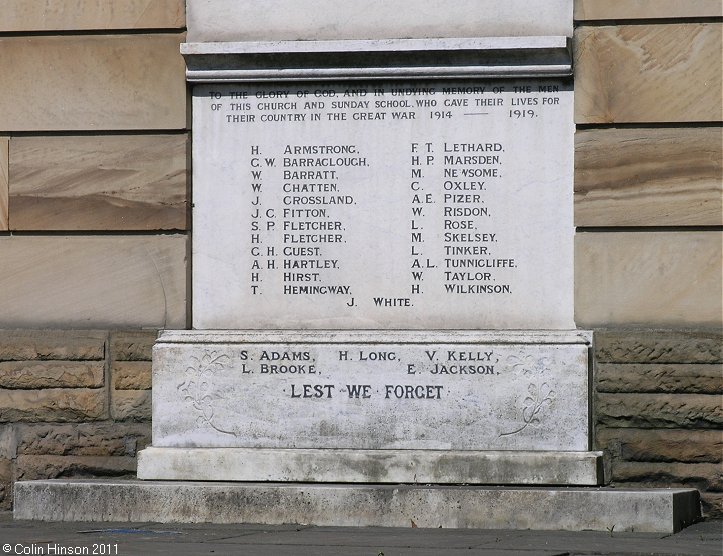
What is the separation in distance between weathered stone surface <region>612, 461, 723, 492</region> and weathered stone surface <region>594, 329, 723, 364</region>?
0.69 meters

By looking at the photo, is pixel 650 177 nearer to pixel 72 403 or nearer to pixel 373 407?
pixel 373 407

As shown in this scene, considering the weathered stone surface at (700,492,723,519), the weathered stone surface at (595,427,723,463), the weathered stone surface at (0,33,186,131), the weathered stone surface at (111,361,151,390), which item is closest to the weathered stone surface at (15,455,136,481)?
the weathered stone surface at (111,361,151,390)

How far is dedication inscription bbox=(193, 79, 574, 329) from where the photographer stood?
8.98 m

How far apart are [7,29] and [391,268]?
10.8 ft

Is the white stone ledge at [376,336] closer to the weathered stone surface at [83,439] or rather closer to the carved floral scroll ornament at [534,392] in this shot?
the carved floral scroll ornament at [534,392]

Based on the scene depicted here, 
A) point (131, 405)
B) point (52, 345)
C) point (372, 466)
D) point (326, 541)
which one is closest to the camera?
point (326, 541)

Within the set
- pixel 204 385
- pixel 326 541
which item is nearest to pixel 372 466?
pixel 326 541

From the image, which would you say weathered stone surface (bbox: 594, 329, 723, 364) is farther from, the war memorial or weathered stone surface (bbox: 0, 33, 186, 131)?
weathered stone surface (bbox: 0, 33, 186, 131)

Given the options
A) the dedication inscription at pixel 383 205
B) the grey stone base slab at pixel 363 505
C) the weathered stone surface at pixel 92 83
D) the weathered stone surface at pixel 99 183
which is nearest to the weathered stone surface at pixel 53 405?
the grey stone base slab at pixel 363 505

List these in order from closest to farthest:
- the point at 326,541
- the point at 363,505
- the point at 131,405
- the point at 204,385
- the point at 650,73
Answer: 1. the point at 326,541
2. the point at 363,505
3. the point at 650,73
4. the point at 204,385
5. the point at 131,405

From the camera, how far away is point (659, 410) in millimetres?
8578

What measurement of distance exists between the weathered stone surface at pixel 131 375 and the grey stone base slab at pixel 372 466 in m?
0.46

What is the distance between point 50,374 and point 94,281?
73 centimetres

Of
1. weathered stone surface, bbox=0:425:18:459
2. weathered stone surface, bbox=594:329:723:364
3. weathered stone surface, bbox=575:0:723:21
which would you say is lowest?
weathered stone surface, bbox=0:425:18:459
